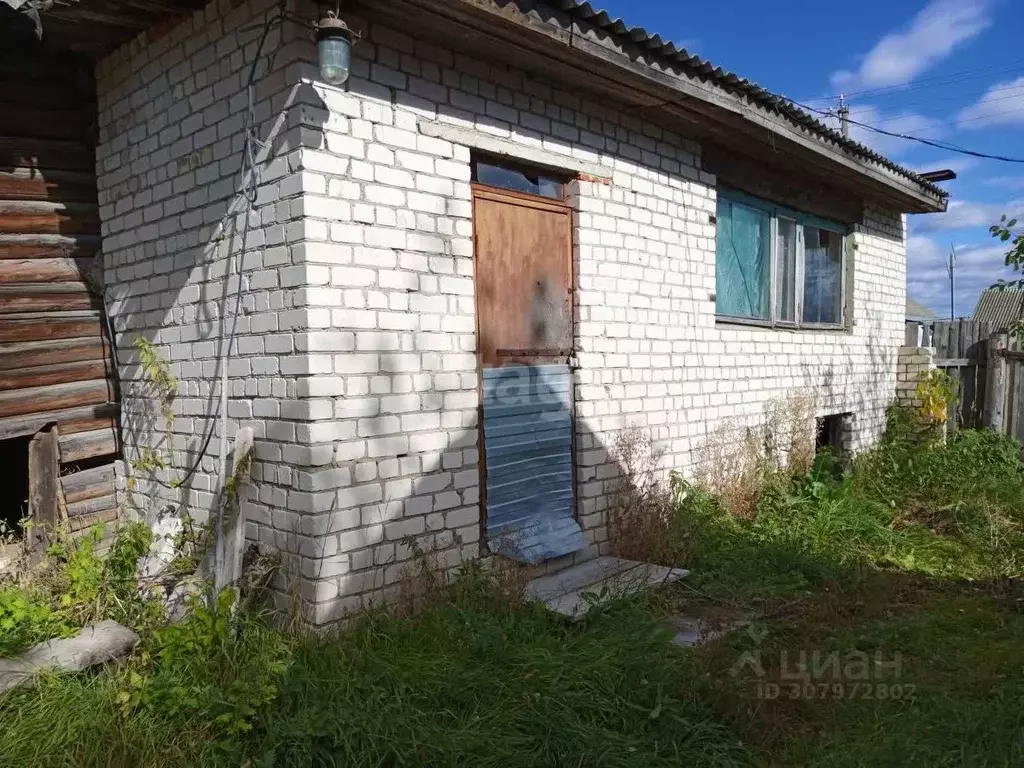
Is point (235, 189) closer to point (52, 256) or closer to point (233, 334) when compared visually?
point (233, 334)

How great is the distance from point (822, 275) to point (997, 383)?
109 inches

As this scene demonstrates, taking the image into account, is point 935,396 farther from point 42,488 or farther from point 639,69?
point 42,488

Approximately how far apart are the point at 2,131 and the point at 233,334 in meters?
1.99

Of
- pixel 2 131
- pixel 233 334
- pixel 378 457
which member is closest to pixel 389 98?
pixel 233 334

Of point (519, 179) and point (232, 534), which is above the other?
point (519, 179)

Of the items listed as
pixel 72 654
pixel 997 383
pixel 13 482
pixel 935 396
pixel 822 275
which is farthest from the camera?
pixel 997 383

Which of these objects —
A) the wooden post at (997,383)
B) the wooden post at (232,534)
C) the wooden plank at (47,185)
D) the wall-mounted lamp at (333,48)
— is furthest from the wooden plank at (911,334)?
the wooden plank at (47,185)

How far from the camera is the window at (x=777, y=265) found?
249 inches

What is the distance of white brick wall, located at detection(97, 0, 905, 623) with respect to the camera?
335cm

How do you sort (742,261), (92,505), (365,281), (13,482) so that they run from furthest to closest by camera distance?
(742,261), (13,482), (92,505), (365,281)

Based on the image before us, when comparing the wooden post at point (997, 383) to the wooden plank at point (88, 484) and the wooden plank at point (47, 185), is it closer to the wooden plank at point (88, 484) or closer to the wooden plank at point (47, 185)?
the wooden plank at point (88, 484)

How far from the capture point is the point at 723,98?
4.98 metres

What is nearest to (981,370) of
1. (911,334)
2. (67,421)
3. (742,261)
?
(911,334)

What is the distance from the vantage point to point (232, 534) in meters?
3.37
